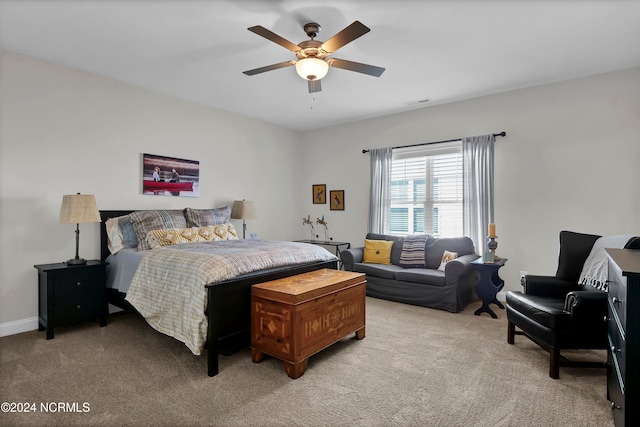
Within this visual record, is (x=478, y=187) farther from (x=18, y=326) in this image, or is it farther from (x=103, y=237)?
(x=18, y=326)

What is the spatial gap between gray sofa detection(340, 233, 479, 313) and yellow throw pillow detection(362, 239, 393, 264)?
0.07m

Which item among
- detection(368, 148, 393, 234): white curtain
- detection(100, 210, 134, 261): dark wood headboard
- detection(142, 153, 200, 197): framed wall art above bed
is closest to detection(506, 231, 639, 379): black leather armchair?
detection(368, 148, 393, 234): white curtain

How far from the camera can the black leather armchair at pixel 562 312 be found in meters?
2.27

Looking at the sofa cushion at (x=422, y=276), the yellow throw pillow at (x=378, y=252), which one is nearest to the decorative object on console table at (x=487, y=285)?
the sofa cushion at (x=422, y=276)

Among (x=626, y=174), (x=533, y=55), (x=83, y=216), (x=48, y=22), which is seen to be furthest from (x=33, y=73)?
(x=626, y=174)

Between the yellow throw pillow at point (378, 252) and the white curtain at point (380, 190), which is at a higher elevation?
the white curtain at point (380, 190)

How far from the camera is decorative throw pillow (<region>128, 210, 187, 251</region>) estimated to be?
3.58m

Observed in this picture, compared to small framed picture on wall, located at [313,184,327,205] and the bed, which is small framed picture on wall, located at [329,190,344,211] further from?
the bed

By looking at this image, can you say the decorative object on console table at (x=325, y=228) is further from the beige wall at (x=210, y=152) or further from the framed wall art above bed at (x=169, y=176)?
the framed wall art above bed at (x=169, y=176)

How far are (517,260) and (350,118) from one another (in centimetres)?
328

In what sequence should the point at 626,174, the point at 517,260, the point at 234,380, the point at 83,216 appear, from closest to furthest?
the point at 234,380
the point at 83,216
the point at 626,174
the point at 517,260

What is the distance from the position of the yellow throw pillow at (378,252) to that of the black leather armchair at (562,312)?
2.10 m

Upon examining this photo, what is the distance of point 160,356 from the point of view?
2.69 meters

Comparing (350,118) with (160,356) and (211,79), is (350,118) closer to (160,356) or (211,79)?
(211,79)
